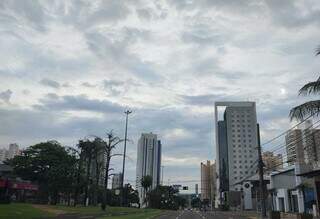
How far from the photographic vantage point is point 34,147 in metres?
92.8

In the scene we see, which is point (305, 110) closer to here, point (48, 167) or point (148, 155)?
point (48, 167)

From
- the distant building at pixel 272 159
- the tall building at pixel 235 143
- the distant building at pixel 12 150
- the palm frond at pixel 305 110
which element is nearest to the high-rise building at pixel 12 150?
the distant building at pixel 12 150

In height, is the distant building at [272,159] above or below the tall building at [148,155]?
below

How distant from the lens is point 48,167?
295 ft

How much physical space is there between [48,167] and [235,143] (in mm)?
93873

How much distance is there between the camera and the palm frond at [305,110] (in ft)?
76.9

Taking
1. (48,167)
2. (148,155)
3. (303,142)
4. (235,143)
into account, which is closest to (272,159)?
(303,142)

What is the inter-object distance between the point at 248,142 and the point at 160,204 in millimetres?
46049

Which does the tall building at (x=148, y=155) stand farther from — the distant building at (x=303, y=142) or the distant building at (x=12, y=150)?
the distant building at (x=303, y=142)

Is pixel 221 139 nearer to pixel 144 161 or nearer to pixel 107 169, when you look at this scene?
pixel 144 161

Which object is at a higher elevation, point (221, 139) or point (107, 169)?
point (221, 139)

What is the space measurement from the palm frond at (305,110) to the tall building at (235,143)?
133879mm

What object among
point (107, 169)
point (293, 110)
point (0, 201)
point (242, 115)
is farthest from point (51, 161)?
point (242, 115)

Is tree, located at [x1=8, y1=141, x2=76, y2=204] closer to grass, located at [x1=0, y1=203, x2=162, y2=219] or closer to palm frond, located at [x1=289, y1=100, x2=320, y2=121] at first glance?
grass, located at [x1=0, y1=203, x2=162, y2=219]
